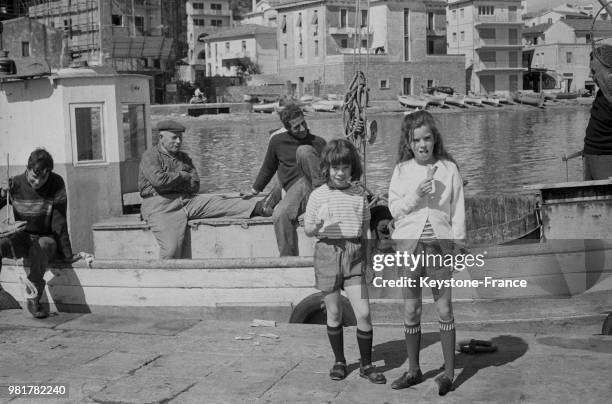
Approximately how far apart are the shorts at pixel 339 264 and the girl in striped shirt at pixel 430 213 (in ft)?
1.16

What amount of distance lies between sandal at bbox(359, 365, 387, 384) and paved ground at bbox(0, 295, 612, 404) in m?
0.04

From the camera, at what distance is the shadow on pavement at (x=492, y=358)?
5531 mm

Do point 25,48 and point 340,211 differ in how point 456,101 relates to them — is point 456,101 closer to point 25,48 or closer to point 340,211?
point 25,48

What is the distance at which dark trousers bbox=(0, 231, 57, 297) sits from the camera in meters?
7.62

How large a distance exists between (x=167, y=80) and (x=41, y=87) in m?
64.0

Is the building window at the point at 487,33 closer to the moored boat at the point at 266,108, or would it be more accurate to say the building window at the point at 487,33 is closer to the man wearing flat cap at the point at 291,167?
the moored boat at the point at 266,108

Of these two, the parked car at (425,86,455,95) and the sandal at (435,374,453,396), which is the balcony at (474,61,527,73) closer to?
the parked car at (425,86,455,95)

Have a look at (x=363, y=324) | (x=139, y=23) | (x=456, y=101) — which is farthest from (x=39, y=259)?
(x=456, y=101)

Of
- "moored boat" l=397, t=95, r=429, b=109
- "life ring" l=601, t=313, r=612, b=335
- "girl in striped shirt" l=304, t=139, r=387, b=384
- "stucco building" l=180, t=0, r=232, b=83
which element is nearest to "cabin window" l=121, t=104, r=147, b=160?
"girl in striped shirt" l=304, t=139, r=387, b=384

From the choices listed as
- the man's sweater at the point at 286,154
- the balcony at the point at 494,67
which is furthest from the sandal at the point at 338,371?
the balcony at the point at 494,67

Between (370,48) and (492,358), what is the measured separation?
247 feet

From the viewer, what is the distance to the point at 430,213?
5.16 meters

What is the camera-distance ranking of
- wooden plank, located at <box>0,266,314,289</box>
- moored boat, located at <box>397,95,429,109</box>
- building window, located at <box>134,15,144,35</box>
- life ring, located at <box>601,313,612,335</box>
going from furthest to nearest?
building window, located at <box>134,15,144,35</box>, moored boat, located at <box>397,95,429,109</box>, wooden plank, located at <box>0,266,314,289</box>, life ring, located at <box>601,313,612,335</box>

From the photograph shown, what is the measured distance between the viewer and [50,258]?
7773mm
